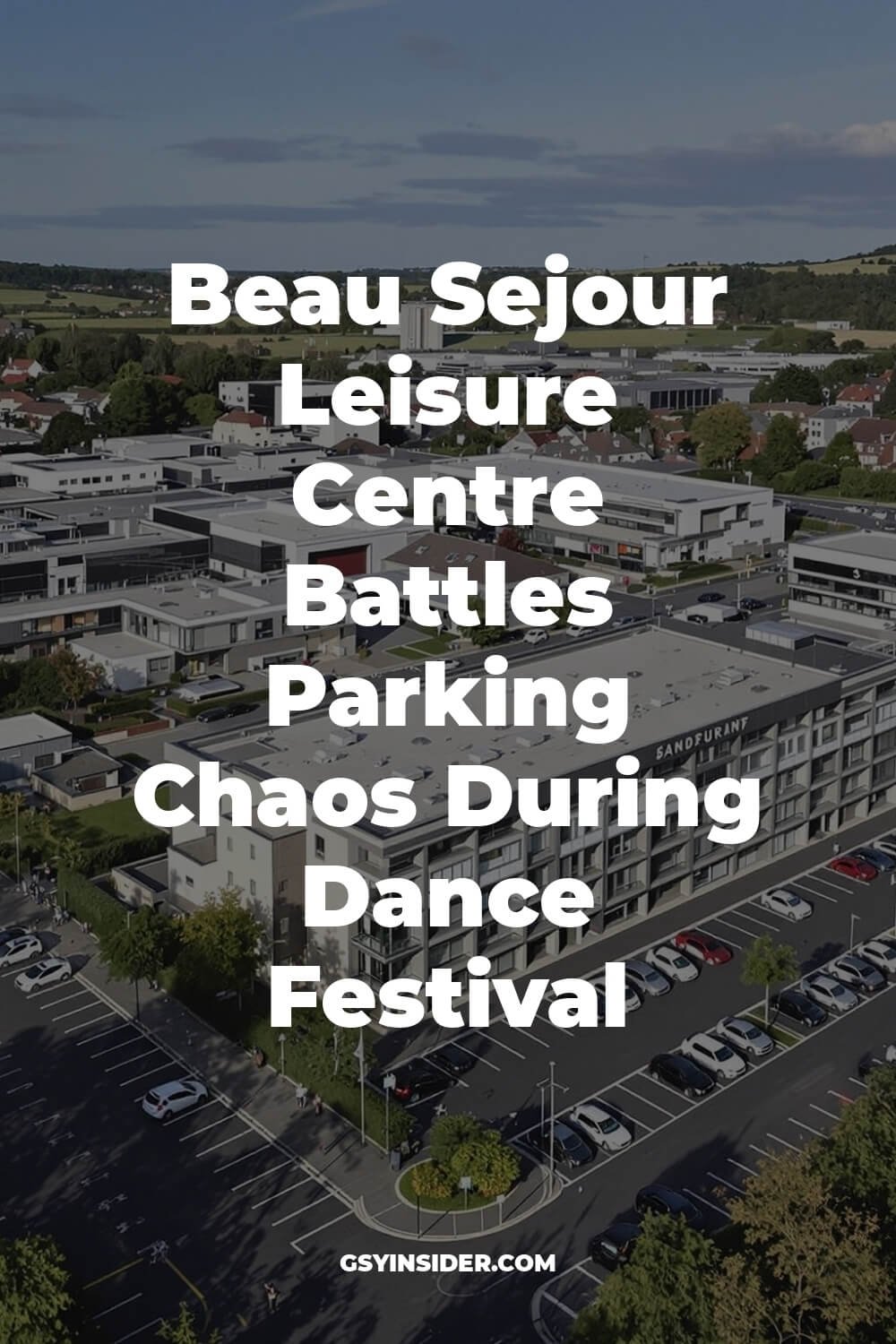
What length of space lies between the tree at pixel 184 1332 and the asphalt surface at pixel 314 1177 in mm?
346

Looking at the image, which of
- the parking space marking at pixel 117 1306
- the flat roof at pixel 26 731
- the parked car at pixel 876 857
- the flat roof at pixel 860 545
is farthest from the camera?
the flat roof at pixel 860 545

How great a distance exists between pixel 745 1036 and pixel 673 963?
11.3ft

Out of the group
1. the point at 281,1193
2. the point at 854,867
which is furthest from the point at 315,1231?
the point at 854,867

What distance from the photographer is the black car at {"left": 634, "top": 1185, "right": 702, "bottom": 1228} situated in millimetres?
24406

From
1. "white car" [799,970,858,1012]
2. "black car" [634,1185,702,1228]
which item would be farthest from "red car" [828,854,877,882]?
"black car" [634,1185,702,1228]

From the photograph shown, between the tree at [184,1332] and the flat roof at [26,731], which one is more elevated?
the flat roof at [26,731]

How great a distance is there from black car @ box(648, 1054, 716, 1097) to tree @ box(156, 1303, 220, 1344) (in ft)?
37.1

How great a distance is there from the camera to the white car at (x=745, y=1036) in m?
30.1

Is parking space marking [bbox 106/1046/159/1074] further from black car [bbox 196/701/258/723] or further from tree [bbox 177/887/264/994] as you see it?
black car [bbox 196/701/258/723]

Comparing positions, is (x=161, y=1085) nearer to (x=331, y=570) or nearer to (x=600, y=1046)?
(x=600, y=1046)

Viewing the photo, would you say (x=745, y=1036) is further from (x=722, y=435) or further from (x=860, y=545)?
(x=722, y=435)

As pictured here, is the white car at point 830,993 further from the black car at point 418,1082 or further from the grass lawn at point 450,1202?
the grass lawn at point 450,1202

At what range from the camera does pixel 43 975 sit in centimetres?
3284

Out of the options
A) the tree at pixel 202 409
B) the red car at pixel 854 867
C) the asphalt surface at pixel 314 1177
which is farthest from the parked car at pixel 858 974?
the tree at pixel 202 409
